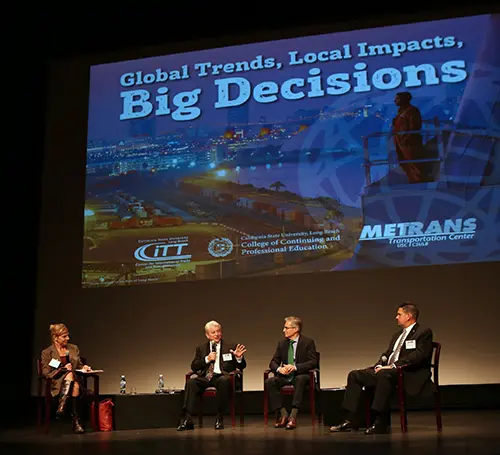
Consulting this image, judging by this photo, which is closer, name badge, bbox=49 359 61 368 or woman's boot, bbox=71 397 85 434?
woman's boot, bbox=71 397 85 434

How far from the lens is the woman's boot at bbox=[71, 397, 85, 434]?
4799 mm

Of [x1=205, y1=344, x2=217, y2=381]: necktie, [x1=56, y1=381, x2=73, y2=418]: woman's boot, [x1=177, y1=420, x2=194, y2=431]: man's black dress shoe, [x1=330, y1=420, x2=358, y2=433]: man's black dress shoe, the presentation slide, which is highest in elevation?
the presentation slide

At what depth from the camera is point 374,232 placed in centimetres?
605

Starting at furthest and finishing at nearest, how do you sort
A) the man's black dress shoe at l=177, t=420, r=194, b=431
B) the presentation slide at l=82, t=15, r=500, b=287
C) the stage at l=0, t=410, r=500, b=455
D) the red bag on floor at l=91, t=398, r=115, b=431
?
the presentation slide at l=82, t=15, r=500, b=287, the red bag on floor at l=91, t=398, r=115, b=431, the man's black dress shoe at l=177, t=420, r=194, b=431, the stage at l=0, t=410, r=500, b=455

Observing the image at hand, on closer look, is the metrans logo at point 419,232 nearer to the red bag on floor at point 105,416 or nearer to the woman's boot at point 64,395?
the red bag on floor at point 105,416

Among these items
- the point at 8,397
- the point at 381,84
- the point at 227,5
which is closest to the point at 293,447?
the point at 381,84

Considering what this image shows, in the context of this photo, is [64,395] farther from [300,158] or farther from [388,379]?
[300,158]

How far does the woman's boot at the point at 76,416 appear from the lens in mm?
4799

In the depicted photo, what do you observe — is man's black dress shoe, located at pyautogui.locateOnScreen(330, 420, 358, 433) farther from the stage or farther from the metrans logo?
the metrans logo

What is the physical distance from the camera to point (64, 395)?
16.1 feet

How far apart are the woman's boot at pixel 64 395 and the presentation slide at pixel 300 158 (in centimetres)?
178

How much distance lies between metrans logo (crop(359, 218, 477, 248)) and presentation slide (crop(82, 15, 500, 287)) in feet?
0.03

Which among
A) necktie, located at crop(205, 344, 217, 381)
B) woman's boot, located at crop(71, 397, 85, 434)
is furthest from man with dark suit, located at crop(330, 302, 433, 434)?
woman's boot, located at crop(71, 397, 85, 434)

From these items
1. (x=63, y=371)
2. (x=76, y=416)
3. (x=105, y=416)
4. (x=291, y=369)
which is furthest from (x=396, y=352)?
(x=63, y=371)
